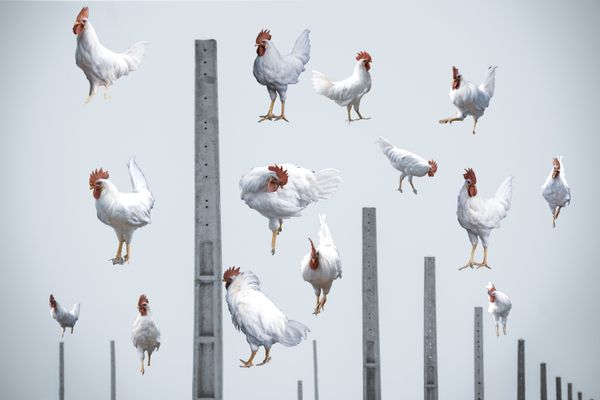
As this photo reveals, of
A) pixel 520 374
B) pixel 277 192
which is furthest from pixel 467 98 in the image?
pixel 520 374

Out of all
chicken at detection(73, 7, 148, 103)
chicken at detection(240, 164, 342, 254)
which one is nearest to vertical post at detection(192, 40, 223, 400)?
chicken at detection(240, 164, 342, 254)

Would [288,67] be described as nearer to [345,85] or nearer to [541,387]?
[345,85]

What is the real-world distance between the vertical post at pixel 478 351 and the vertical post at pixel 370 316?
19.6 feet

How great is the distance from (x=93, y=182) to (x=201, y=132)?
518 cm

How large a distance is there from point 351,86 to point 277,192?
168 inches

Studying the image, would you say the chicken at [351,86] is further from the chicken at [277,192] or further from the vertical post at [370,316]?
the chicken at [277,192]

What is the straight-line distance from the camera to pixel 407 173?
19.7 meters

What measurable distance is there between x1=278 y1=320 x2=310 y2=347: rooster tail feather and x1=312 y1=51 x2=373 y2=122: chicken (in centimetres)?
485

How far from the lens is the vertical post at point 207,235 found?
38.3 ft

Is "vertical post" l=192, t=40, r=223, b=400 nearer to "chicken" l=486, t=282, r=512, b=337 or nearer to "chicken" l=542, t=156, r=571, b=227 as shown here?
"chicken" l=542, t=156, r=571, b=227

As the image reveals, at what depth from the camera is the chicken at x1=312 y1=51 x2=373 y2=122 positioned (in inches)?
755

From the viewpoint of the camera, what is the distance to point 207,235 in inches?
462

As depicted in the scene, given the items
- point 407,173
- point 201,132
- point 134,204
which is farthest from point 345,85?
point 201,132

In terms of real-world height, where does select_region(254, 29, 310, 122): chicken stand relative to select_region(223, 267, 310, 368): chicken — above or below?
above
